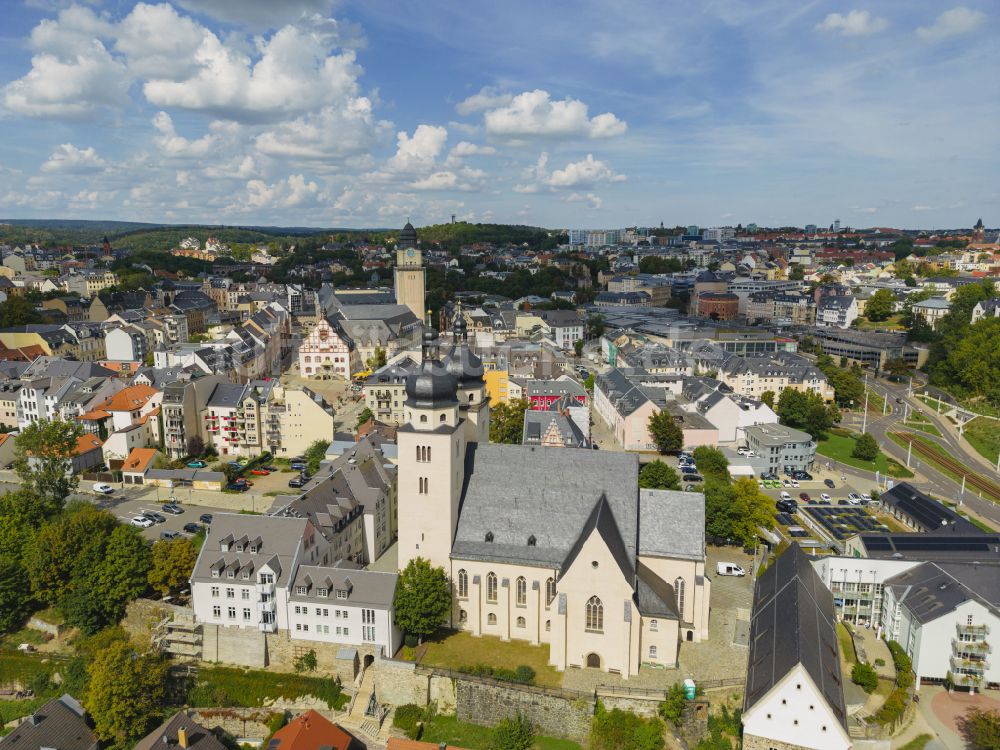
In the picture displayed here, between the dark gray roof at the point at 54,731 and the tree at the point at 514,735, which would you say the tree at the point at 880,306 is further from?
the dark gray roof at the point at 54,731

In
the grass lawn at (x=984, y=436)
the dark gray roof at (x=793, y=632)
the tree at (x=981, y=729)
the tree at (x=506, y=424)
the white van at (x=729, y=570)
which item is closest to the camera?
the tree at (x=981, y=729)

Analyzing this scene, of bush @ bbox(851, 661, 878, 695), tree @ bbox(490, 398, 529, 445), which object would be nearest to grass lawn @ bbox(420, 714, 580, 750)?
bush @ bbox(851, 661, 878, 695)

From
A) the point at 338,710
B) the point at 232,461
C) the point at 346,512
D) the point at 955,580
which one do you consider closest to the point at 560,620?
the point at 338,710

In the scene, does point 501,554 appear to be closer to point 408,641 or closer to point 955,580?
point 408,641

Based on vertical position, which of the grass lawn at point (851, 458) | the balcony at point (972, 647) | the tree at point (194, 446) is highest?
the tree at point (194, 446)

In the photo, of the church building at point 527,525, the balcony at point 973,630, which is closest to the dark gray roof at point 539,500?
the church building at point 527,525

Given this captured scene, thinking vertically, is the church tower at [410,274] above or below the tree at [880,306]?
above
